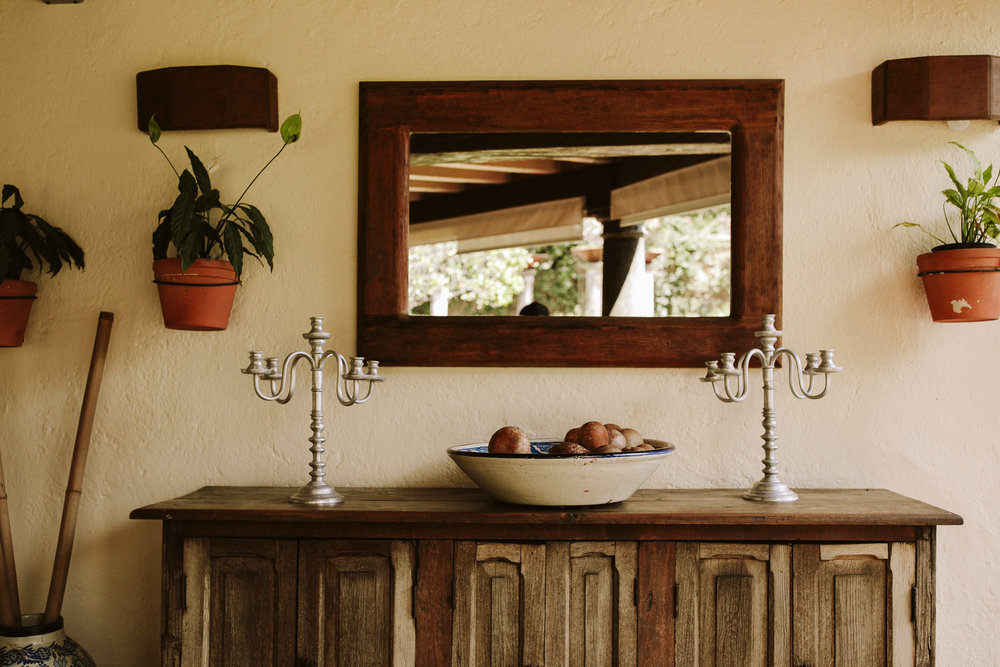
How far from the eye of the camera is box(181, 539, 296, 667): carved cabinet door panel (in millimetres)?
1857

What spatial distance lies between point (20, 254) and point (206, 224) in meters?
0.55

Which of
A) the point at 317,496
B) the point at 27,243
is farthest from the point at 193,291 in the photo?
the point at 317,496

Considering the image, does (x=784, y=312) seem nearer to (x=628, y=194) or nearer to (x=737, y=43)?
(x=628, y=194)

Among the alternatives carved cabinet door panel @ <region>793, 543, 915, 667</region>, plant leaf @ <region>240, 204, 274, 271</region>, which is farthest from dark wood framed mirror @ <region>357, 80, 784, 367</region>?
carved cabinet door panel @ <region>793, 543, 915, 667</region>

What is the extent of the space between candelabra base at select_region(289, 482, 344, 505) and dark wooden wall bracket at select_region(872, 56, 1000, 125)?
6.18 feet

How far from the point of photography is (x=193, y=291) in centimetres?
210

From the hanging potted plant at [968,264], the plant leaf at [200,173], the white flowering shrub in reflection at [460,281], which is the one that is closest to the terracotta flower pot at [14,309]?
the plant leaf at [200,173]

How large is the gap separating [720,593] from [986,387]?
107 centimetres

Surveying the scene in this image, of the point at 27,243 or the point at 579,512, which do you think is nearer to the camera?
the point at 579,512

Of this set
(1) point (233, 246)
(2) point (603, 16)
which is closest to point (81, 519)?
(1) point (233, 246)

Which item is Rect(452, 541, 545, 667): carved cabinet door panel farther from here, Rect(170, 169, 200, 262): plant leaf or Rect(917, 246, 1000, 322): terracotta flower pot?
Rect(917, 246, 1000, 322): terracotta flower pot

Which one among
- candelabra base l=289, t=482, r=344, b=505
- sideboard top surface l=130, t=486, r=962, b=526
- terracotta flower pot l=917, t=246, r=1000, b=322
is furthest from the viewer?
terracotta flower pot l=917, t=246, r=1000, b=322

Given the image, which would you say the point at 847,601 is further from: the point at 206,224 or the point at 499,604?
the point at 206,224

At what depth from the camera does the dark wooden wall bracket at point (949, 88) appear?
2160mm
